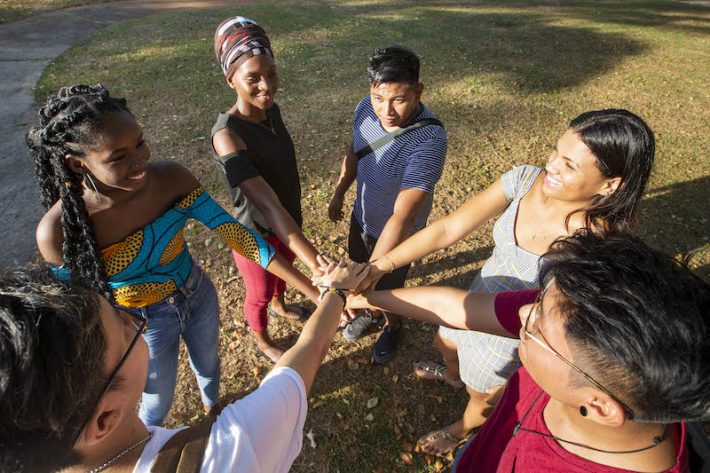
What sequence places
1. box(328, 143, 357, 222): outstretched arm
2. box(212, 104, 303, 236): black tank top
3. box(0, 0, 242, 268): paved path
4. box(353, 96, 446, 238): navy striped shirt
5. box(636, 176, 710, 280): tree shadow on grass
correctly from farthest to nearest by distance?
box(0, 0, 242, 268): paved path, box(636, 176, 710, 280): tree shadow on grass, box(328, 143, 357, 222): outstretched arm, box(353, 96, 446, 238): navy striped shirt, box(212, 104, 303, 236): black tank top

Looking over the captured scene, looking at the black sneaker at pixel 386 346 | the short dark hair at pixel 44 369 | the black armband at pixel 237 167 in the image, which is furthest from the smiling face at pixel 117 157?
the black sneaker at pixel 386 346

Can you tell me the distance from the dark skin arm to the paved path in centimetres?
355

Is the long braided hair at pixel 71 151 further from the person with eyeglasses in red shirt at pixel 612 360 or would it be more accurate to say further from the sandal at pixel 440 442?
the sandal at pixel 440 442

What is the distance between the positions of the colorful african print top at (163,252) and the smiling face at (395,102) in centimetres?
116

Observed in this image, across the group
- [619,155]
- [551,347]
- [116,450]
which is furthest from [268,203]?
[619,155]

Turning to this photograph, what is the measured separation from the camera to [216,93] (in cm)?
803

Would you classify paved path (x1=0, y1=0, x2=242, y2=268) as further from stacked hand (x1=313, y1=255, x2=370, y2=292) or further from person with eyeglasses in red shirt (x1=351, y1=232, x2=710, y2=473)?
person with eyeglasses in red shirt (x1=351, y1=232, x2=710, y2=473)

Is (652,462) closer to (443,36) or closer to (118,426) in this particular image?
(118,426)

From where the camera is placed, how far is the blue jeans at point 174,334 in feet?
7.66

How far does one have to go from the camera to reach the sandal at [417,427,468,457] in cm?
306

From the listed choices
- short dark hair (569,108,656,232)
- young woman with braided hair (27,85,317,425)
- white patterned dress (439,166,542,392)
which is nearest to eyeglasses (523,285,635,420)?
white patterned dress (439,166,542,392)

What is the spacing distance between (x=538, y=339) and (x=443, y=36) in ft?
37.9

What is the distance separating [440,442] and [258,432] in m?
2.23

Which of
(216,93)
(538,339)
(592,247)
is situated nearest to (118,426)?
(538,339)
